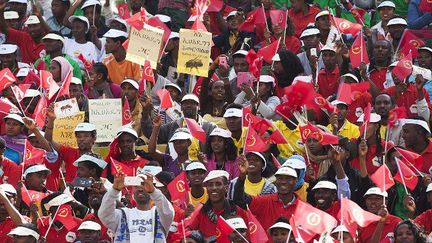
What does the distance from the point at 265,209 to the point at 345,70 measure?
3.82 m

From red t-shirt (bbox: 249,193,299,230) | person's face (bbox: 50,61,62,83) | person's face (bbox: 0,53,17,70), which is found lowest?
person's face (bbox: 0,53,17,70)

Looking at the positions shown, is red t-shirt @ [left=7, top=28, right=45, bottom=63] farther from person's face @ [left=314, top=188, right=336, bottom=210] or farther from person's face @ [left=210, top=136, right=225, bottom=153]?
→ person's face @ [left=314, top=188, right=336, bottom=210]

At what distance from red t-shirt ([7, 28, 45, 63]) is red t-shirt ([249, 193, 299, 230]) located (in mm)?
5698

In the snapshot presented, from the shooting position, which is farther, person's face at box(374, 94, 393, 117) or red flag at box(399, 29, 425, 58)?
red flag at box(399, 29, 425, 58)

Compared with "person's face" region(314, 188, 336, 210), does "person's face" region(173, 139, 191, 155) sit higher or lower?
lower

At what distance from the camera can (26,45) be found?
→ 25.4m

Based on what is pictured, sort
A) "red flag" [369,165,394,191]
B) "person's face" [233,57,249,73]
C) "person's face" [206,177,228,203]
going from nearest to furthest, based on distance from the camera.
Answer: "person's face" [206,177,228,203]
"red flag" [369,165,394,191]
"person's face" [233,57,249,73]

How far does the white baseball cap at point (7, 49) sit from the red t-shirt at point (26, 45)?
1.98 ft

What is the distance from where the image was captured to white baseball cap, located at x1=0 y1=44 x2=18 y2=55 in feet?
80.4

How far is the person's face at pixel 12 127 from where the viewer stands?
22.1 m

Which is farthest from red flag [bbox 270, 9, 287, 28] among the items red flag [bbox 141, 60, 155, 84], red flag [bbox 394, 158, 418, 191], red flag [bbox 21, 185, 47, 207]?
red flag [bbox 21, 185, 47, 207]

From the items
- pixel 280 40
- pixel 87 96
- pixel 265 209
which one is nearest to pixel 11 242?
pixel 265 209

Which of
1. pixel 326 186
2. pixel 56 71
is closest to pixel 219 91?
pixel 56 71

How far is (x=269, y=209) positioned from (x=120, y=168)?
70.1 inches
